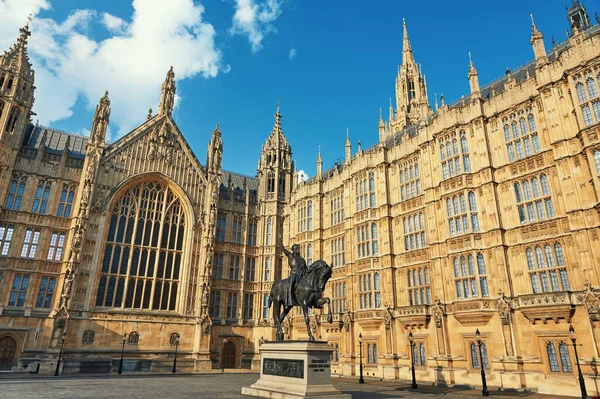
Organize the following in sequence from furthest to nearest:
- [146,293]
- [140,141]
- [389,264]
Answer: [140,141] < [146,293] < [389,264]

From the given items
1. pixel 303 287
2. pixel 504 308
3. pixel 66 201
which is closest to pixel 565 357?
pixel 504 308

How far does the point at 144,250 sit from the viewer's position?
38.8 meters

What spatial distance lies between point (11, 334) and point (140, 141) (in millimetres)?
20998

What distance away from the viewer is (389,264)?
3219 centimetres

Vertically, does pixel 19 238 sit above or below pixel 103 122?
below

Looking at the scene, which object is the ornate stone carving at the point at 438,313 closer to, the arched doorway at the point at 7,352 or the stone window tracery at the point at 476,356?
the stone window tracery at the point at 476,356

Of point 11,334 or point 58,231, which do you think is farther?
point 58,231

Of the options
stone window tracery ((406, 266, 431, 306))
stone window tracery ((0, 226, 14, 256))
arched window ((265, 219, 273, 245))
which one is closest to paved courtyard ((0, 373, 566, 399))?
stone window tracery ((406, 266, 431, 306))

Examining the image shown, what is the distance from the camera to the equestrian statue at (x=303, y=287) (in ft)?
57.3

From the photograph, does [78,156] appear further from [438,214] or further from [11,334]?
[438,214]

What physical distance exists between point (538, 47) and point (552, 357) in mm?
19920

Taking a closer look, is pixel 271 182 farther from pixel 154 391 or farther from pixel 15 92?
pixel 154 391

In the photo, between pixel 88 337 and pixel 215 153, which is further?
pixel 215 153

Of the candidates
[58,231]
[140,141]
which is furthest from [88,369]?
[140,141]
